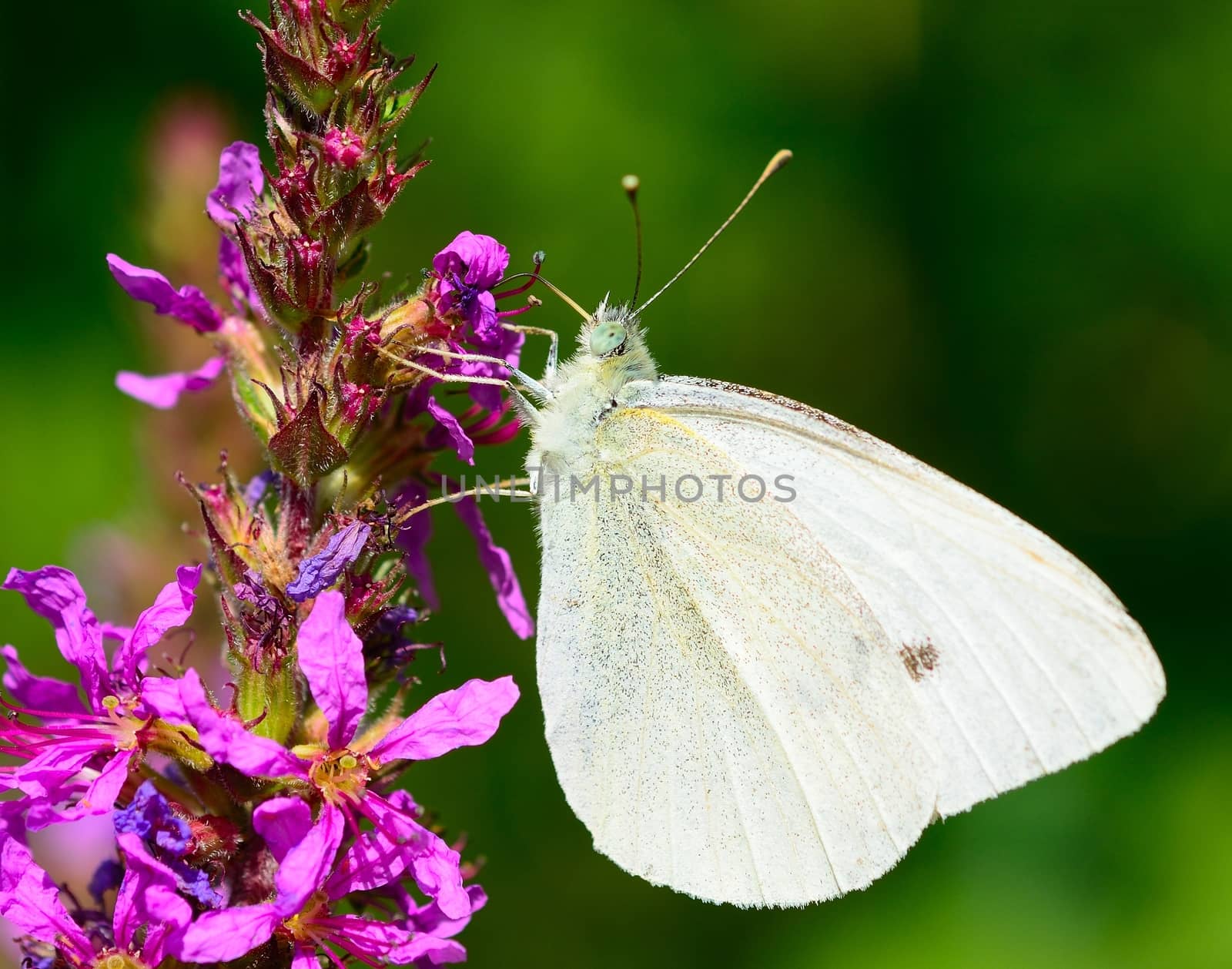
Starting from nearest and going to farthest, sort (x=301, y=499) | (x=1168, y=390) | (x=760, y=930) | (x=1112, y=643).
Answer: (x=301, y=499), (x=1112, y=643), (x=760, y=930), (x=1168, y=390)

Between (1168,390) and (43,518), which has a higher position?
(1168,390)

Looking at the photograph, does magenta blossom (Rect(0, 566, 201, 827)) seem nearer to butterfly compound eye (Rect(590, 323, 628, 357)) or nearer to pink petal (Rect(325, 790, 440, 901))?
pink petal (Rect(325, 790, 440, 901))

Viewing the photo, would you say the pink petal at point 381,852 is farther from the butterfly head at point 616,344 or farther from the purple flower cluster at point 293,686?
the butterfly head at point 616,344

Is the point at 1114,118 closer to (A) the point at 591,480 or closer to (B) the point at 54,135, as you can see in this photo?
(A) the point at 591,480

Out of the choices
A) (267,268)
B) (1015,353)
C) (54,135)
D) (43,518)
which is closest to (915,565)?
(267,268)

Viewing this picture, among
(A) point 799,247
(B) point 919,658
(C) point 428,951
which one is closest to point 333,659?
(C) point 428,951

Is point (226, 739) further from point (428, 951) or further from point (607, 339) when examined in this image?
point (607, 339)
